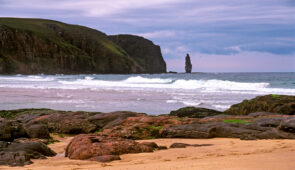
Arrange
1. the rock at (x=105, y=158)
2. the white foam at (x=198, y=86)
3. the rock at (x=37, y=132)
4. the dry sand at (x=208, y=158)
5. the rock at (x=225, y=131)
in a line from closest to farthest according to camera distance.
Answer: the dry sand at (x=208, y=158), the rock at (x=105, y=158), the rock at (x=225, y=131), the rock at (x=37, y=132), the white foam at (x=198, y=86)

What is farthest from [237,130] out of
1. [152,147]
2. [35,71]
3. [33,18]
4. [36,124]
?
[33,18]

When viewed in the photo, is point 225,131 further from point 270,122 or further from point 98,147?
point 98,147

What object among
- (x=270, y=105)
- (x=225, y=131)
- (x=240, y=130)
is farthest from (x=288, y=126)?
(x=270, y=105)

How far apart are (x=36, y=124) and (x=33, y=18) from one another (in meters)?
175

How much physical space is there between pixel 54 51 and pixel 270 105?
129 meters

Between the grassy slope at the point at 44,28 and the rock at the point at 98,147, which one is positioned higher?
the grassy slope at the point at 44,28

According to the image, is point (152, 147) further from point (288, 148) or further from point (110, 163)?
point (288, 148)

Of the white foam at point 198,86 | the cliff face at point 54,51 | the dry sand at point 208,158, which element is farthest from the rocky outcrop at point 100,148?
the cliff face at point 54,51

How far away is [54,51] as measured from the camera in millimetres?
137875

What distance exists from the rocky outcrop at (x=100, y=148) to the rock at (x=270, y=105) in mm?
7931

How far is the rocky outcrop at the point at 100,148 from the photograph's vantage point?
7.75 meters

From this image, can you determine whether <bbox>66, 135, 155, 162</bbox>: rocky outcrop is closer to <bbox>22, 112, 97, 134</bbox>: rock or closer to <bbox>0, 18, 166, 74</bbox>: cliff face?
<bbox>22, 112, 97, 134</bbox>: rock

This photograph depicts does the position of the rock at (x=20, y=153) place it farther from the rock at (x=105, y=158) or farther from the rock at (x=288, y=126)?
the rock at (x=288, y=126)

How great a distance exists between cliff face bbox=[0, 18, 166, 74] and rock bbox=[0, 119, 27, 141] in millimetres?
110619
